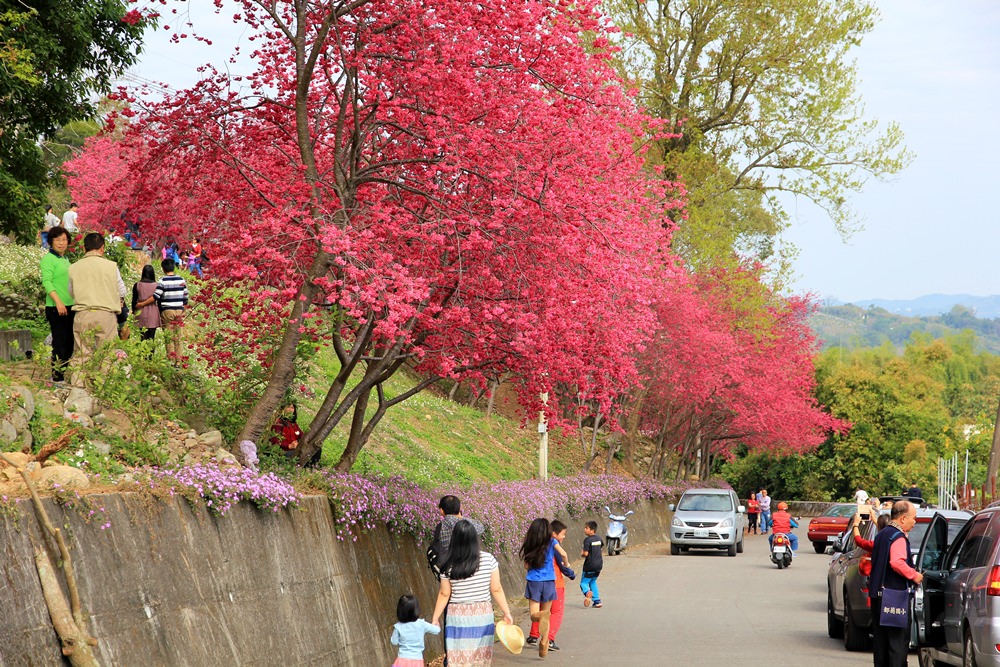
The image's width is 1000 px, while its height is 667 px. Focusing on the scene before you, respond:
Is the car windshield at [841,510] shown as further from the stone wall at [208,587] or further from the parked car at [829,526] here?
the stone wall at [208,587]

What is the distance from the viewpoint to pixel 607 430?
158ft

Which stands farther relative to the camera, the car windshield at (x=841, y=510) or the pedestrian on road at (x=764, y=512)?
the pedestrian on road at (x=764, y=512)

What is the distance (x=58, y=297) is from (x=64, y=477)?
5.71 metres

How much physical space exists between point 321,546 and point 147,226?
612 centimetres

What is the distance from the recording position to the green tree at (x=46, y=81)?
18297 millimetres

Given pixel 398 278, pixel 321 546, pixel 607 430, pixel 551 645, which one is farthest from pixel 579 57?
pixel 607 430

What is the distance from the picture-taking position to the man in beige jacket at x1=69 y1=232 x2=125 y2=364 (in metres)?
13.4

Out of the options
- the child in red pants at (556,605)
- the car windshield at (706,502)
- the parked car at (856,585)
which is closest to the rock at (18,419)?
the child in red pants at (556,605)

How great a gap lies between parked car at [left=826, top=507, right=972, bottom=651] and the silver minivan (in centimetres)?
1857

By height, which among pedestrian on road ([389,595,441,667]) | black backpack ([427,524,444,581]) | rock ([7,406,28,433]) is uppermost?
rock ([7,406,28,433])

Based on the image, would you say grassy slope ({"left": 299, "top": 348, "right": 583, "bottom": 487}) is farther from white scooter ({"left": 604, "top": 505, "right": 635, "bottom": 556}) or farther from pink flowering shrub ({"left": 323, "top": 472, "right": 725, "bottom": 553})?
white scooter ({"left": 604, "top": 505, "right": 635, "bottom": 556})

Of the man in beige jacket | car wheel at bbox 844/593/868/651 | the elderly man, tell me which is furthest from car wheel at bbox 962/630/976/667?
the man in beige jacket

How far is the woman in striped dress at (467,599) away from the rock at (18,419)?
372 centimetres

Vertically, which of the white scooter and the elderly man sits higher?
the elderly man
